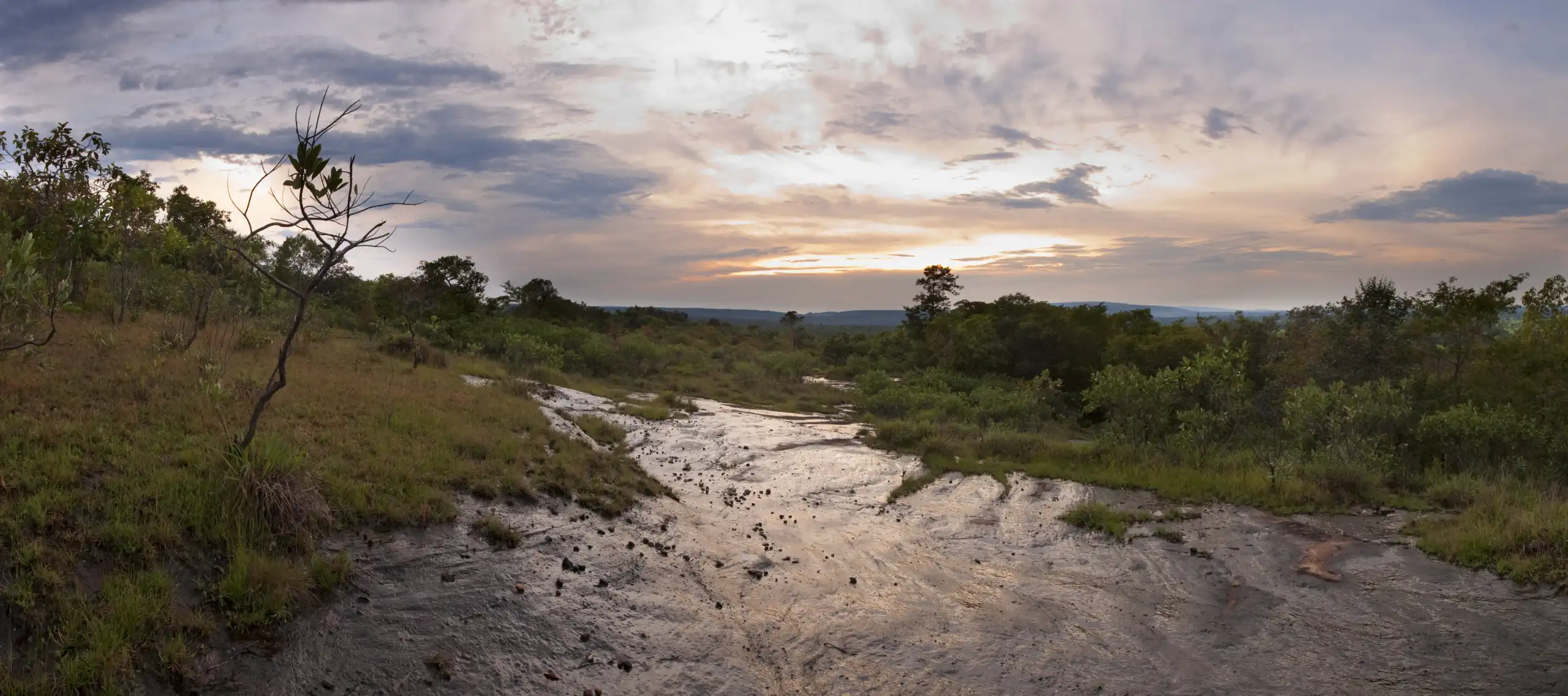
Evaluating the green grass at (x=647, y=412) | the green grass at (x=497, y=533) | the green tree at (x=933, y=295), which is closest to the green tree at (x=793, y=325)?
the green tree at (x=933, y=295)

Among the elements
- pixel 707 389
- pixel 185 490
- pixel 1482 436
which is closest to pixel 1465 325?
pixel 1482 436

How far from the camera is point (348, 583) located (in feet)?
21.7

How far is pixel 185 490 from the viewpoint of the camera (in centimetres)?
683

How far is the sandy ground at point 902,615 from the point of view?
20.3 ft

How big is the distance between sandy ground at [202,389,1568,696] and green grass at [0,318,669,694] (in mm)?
426

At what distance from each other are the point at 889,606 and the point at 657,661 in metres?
2.58

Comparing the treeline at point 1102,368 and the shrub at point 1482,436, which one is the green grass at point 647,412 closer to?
the treeline at point 1102,368

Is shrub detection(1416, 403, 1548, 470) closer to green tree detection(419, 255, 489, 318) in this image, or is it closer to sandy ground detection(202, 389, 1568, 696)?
sandy ground detection(202, 389, 1568, 696)

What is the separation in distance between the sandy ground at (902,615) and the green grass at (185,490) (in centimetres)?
43

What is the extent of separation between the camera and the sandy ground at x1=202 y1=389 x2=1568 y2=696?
6191 millimetres

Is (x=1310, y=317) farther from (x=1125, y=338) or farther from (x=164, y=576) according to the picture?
(x=164, y=576)

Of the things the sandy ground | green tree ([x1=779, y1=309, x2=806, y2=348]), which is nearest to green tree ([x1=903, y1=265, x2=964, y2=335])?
green tree ([x1=779, y1=309, x2=806, y2=348])

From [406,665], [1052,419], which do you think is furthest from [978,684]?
[1052,419]

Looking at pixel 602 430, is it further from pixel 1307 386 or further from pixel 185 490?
pixel 1307 386
